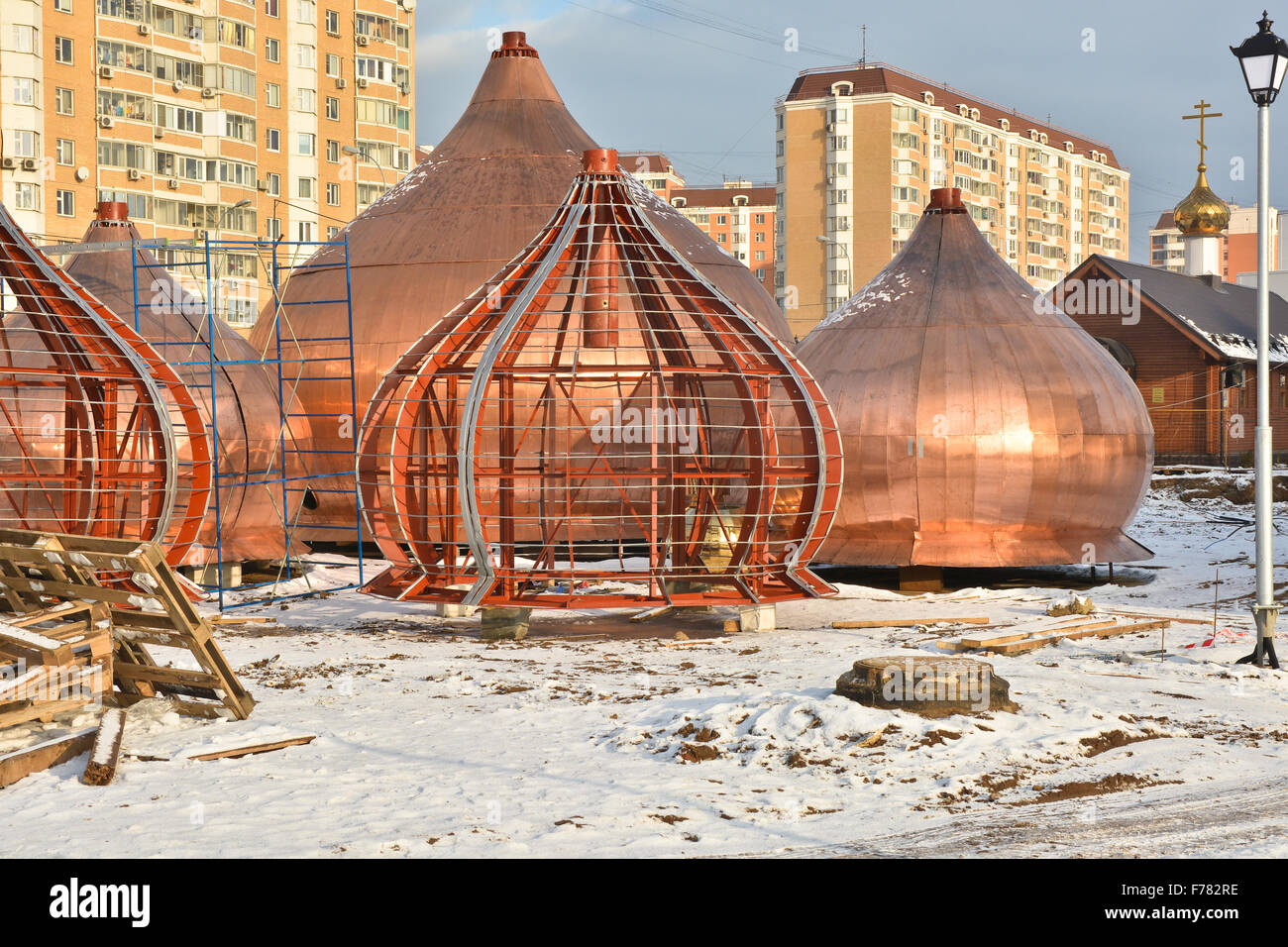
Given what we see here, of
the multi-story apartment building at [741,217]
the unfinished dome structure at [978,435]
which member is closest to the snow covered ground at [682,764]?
the unfinished dome structure at [978,435]

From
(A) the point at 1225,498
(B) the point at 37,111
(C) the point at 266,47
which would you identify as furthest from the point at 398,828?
(C) the point at 266,47

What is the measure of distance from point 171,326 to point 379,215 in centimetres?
403

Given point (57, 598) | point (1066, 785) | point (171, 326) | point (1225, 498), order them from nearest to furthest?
point (1066, 785) → point (57, 598) → point (171, 326) → point (1225, 498)

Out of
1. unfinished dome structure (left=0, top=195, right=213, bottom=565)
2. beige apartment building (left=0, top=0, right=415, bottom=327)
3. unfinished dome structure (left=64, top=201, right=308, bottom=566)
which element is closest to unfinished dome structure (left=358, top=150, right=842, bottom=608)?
unfinished dome structure (left=0, top=195, right=213, bottom=565)

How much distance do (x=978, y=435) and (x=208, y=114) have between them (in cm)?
4485

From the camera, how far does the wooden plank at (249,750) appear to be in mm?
10750

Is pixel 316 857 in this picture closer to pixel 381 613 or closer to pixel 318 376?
pixel 381 613

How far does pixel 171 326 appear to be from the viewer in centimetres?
2314

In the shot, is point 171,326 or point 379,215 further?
point 379,215

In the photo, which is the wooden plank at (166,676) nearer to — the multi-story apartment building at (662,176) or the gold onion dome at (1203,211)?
the gold onion dome at (1203,211)

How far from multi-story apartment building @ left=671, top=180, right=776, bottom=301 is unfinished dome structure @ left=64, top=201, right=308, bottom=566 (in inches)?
4293

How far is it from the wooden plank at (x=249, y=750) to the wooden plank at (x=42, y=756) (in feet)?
2.66

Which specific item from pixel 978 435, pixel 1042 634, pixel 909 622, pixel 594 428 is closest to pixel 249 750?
pixel 594 428

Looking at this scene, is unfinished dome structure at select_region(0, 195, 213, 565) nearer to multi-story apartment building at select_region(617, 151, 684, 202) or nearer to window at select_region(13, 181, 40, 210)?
window at select_region(13, 181, 40, 210)
